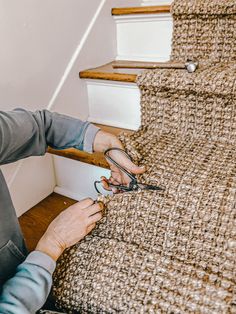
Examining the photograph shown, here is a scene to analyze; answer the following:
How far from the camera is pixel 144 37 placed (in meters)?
1.32

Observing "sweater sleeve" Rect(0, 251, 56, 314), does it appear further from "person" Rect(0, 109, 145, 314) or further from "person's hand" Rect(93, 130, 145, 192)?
"person's hand" Rect(93, 130, 145, 192)

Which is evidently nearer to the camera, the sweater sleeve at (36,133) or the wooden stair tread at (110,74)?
the sweater sleeve at (36,133)

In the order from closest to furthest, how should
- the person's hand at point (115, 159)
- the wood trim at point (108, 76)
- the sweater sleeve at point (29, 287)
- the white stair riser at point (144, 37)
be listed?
the sweater sleeve at point (29, 287), the person's hand at point (115, 159), the wood trim at point (108, 76), the white stair riser at point (144, 37)

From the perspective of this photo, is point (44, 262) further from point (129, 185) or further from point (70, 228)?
point (129, 185)

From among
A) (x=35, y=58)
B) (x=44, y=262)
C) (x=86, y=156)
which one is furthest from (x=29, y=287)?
(x=35, y=58)

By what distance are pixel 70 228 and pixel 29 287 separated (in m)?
0.16

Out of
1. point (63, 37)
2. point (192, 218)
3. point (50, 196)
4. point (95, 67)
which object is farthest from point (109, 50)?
point (192, 218)

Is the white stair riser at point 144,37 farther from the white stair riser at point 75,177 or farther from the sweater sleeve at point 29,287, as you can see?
the sweater sleeve at point 29,287

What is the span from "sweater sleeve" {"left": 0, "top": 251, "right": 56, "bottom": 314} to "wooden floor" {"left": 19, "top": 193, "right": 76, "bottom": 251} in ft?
1.27

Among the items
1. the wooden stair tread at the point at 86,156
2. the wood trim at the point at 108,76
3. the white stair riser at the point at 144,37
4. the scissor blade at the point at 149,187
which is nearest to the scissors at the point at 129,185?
the scissor blade at the point at 149,187

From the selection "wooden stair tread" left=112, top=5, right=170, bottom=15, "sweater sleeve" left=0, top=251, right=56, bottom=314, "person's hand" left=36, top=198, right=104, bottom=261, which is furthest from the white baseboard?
"wooden stair tread" left=112, top=5, right=170, bottom=15

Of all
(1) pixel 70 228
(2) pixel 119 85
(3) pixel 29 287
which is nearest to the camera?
(3) pixel 29 287

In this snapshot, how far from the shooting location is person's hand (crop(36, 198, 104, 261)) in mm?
695

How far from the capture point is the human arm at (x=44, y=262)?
Answer: 59 centimetres
